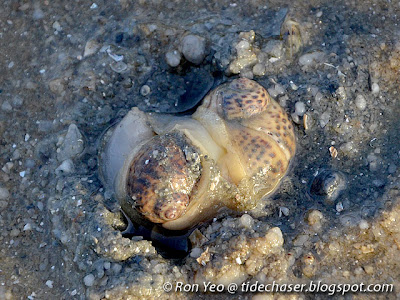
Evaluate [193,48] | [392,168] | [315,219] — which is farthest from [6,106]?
[392,168]

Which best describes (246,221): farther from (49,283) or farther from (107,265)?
(49,283)

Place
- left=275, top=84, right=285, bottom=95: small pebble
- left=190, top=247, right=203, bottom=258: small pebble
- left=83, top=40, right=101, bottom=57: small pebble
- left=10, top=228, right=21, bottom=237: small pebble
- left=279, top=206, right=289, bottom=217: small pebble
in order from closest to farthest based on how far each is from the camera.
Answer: left=190, top=247, right=203, bottom=258: small pebble < left=279, top=206, right=289, bottom=217: small pebble < left=10, top=228, right=21, bottom=237: small pebble < left=275, top=84, right=285, bottom=95: small pebble < left=83, top=40, right=101, bottom=57: small pebble

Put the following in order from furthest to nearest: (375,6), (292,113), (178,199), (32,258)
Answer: (375,6), (292,113), (32,258), (178,199)

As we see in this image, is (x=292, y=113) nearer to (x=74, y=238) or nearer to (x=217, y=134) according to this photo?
(x=217, y=134)

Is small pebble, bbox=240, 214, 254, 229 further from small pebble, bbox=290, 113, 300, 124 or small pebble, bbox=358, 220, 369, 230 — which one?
small pebble, bbox=290, 113, 300, 124

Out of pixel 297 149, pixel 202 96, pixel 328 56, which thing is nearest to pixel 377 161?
pixel 297 149

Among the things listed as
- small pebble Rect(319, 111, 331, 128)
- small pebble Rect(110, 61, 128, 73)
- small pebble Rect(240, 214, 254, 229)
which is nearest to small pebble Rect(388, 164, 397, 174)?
small pebble Rect(319, 111, 331, 128)
